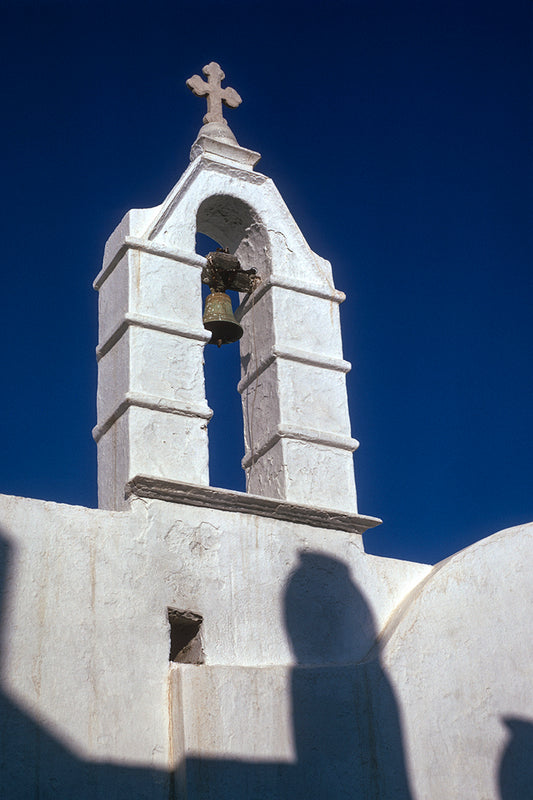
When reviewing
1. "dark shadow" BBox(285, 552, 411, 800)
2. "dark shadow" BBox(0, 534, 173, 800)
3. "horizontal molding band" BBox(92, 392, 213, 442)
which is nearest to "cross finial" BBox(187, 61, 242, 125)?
"horizontal molding band" BBox(92, 392, 213, 442)

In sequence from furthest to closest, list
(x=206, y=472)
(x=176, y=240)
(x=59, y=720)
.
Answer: (x=176, y=240)
(x=206, y=472)
(x=59, y=720)

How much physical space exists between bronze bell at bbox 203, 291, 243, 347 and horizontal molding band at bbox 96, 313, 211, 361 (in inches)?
12.8

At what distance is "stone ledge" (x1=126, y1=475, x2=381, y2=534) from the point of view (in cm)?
475

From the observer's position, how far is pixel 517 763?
482 centimetres

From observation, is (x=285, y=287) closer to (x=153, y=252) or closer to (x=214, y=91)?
(x=153, y=252)

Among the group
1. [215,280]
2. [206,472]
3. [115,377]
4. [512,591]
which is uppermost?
[215,280]

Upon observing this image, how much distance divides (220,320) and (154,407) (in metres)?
0.86

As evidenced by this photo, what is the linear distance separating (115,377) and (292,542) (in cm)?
115

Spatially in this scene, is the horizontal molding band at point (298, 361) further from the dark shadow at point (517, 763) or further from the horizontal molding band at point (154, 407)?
the dark shadow at point (517, 763)

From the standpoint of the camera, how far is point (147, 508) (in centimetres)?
474

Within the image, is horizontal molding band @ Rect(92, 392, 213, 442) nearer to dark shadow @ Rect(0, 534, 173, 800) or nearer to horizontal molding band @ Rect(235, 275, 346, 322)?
horizontal molding band @ Rect(235, 275, 346, 322)

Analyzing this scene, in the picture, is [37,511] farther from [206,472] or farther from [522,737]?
[522,737]

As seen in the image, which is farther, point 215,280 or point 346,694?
point 215,280

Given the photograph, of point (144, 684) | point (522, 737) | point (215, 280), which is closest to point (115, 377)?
point (215, 280)
